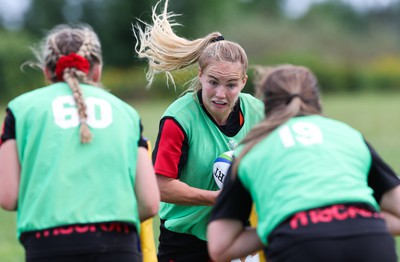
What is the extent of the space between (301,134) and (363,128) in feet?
70.7

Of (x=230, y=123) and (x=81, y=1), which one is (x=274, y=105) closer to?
(x=230, y=123)

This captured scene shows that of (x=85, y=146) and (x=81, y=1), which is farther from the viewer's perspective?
(x=81, y=1)

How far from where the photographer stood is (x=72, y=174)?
11.6ft

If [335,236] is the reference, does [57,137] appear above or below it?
above

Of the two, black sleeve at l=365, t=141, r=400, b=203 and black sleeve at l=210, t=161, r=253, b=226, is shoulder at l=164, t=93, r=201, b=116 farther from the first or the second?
black sleeve at l=365, t=141, r=400, b=203

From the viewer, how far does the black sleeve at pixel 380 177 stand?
141 inches

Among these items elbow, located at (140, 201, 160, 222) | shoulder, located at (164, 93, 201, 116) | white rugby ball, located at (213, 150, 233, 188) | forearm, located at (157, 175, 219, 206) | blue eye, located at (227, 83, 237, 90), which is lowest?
elbow, located at (140, 201, 160, 222)

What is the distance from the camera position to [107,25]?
55500mm

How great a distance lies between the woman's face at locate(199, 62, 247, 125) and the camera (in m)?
4.98

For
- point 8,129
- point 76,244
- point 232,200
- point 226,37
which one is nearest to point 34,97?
point 8,129

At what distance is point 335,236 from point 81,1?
55.7 m

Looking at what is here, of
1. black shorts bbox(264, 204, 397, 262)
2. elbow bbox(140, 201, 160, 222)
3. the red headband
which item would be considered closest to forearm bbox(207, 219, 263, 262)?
black shorts bbox(264, 204, 397, 262)

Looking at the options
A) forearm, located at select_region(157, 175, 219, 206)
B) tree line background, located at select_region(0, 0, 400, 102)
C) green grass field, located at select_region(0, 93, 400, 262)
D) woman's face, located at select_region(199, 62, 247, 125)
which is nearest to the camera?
forearm, located at select_region(157, 175, 219, 206)

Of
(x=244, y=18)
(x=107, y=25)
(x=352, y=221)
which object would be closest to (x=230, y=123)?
(x=352, y=221)
